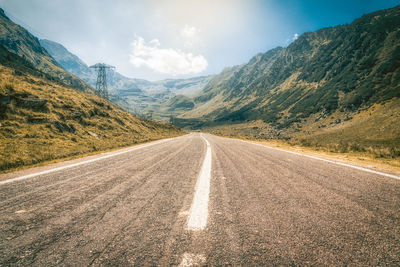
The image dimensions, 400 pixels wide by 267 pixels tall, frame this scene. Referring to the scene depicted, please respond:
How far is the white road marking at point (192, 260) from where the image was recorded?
4.72 ft

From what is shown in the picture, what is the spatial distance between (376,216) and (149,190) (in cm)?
345


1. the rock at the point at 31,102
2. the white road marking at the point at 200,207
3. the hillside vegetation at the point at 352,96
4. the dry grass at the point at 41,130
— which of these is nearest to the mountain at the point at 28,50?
the dry grass at the point at 41,130

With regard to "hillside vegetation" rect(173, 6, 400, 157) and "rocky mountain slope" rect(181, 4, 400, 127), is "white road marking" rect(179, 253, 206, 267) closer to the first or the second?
"hillside vegetation" rect(173, 6, 400, 157)

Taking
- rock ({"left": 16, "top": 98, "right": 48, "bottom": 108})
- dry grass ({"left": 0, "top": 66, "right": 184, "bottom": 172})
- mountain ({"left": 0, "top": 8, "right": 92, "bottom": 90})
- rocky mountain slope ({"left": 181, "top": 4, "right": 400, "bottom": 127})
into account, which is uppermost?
mountain ({"left": 0, "top": 8, "right": 92, "bottom": 90})

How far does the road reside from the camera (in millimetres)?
1535

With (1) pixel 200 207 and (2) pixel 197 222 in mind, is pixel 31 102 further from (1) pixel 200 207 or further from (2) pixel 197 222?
(2) pixel 197 222

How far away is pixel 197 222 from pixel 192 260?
0.57m

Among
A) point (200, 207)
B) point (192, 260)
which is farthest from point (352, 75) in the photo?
point (192, 260)

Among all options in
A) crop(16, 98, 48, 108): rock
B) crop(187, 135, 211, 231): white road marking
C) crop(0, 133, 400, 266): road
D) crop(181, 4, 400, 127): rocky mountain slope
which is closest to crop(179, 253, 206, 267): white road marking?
crop(0, 133, 400, 266): road

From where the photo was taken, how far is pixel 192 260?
4.86ft

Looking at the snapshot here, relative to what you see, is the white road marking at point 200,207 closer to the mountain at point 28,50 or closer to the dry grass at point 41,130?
the dry grass at point 41,130

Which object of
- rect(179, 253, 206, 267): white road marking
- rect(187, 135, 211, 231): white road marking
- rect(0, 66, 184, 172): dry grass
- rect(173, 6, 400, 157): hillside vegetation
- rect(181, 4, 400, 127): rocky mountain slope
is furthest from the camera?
rect(181, 4, 400, 127): rocky mountain slope

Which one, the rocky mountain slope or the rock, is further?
the rocky mountain slope

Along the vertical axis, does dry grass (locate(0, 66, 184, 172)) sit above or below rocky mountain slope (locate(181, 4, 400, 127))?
below
